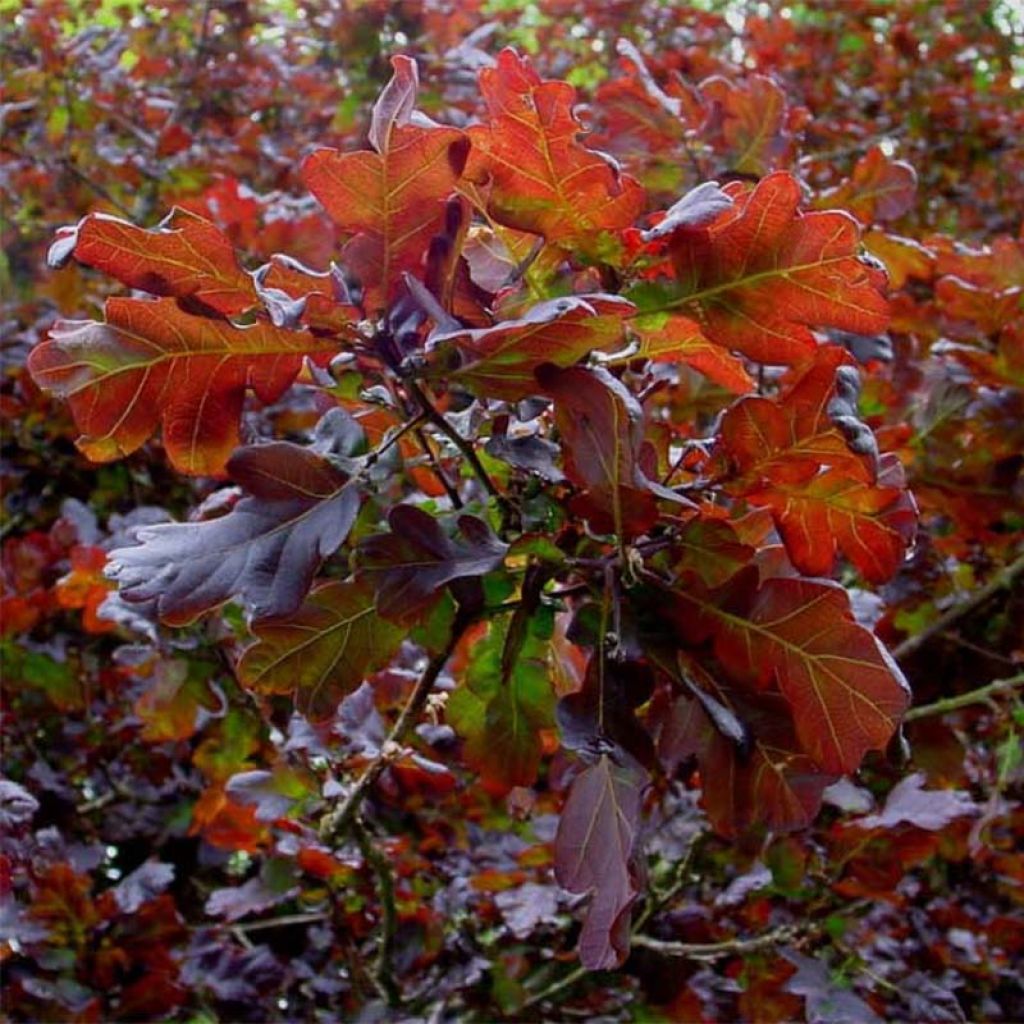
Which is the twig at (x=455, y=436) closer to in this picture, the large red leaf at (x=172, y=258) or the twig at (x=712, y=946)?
the large red leaf at (x=172, y=258)

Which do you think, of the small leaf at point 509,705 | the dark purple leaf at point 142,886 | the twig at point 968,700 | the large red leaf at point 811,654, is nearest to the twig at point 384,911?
the small leaf at point 509,705

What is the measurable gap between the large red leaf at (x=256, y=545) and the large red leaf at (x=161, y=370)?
46 mm

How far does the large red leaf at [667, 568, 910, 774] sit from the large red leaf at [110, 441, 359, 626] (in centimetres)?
25

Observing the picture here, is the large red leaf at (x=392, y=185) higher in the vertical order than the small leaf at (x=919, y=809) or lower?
higher

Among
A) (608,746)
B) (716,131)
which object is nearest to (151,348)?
(608,746)

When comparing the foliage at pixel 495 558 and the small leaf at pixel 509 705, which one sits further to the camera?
the small leaf at pixel 509 705

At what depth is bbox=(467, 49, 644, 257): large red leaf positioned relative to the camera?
2.59 feet

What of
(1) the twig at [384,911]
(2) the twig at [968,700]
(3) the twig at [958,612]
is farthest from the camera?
(3) the twig at [958,612]

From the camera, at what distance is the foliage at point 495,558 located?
0.77m

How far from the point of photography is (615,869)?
0.76 m

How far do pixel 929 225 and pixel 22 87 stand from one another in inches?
83.1

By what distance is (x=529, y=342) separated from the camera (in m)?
0.71

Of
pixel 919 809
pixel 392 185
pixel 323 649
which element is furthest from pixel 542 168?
pixel 919 809

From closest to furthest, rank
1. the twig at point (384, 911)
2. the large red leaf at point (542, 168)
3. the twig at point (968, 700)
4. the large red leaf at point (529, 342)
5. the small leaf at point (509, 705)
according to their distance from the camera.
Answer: the large red leaf at point (529, 342) → the large red leaf at point (542, 168) → the small leaf at point (509, 705) → the twig at point (384, 911) → the twig at point (968, 700)
